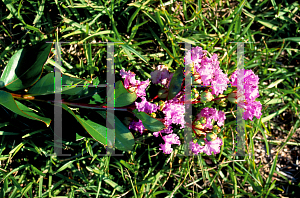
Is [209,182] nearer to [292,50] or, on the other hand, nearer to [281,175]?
[281,175]

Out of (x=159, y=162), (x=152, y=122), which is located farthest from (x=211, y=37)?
(x=159, y=162)

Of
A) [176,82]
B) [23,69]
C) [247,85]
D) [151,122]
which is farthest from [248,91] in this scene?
[23,69]

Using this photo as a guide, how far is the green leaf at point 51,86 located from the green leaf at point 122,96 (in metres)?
0.20

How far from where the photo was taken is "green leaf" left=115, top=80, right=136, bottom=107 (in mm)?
1082

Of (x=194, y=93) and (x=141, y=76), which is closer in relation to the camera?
(x=194, y=93)

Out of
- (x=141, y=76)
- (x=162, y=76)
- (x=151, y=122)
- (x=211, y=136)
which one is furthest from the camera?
(x=141, y=76)

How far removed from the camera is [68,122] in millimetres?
1293

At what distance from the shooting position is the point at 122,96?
111 centimetres

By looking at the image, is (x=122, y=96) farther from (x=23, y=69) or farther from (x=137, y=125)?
(x=23, y=69)

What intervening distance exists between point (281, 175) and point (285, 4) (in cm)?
126

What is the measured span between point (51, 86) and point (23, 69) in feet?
0.65

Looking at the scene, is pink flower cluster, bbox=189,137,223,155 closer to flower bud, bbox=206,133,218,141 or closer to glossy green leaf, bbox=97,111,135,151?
flower bud, bbox=206,133,218,141

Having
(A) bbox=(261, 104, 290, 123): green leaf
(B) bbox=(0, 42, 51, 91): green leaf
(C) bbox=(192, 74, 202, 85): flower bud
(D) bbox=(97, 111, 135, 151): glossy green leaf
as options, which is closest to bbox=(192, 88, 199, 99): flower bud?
(C) bbox=(192, 74, 202, 85): flower bud

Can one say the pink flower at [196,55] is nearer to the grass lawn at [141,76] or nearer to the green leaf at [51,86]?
the grass lawn at [141,76]
